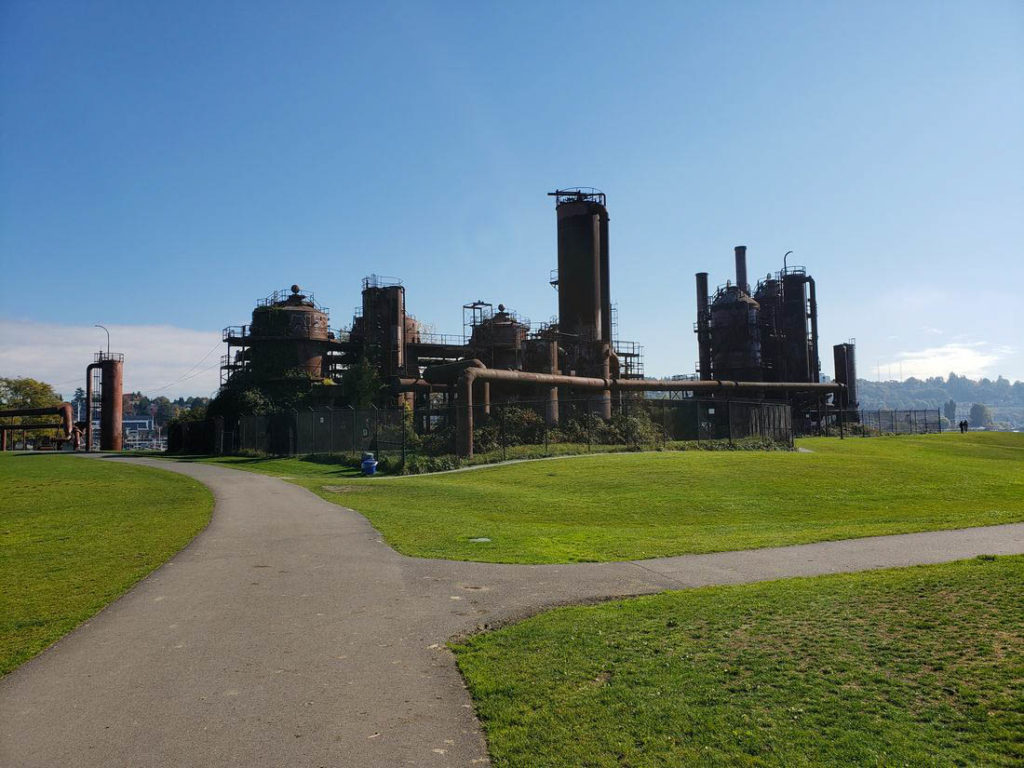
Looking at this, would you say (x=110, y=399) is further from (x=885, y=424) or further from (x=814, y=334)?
(x=885, y=424)

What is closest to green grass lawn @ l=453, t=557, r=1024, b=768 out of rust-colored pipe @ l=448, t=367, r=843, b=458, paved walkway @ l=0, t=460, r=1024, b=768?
paved walkway @ l=0, t=460, r=1024, b=768

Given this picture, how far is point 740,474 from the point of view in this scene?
75.0 feet

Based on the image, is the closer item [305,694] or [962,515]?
[305,694]

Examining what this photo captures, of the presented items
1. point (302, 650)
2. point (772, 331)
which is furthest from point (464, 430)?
point (772, 331)

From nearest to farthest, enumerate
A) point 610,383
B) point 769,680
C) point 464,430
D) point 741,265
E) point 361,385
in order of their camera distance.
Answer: point 769,680 < point 464,430 < point 610,383 < point 361,385 < point 741,265

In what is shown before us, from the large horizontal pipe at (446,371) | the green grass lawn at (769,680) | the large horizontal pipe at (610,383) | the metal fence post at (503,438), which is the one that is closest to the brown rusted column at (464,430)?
the metal fence post at (503,438)

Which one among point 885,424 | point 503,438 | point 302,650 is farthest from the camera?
point 885,424

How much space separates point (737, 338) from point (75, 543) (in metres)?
61.4

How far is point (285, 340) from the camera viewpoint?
5731 cm

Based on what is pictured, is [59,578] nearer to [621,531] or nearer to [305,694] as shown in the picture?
[305,694]

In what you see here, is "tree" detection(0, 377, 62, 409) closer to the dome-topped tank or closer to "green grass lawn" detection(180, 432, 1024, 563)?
the dome-topped tank

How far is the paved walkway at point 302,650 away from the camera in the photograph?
16.0ft

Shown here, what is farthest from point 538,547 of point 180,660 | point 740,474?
point 740,474

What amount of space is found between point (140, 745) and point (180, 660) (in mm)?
1840
